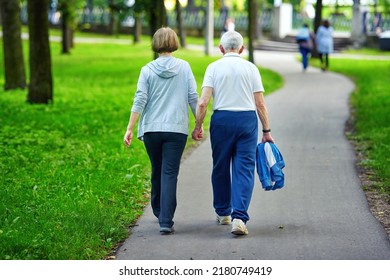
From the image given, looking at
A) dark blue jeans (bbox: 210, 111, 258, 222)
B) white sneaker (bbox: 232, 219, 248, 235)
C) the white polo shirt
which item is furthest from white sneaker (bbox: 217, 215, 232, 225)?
the white polo shirt

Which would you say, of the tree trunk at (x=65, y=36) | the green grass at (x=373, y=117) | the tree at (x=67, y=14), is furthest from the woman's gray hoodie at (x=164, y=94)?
the tree trunk at (x=65, y=36)

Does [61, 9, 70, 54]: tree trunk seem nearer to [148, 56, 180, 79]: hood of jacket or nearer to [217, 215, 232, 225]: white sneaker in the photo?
[217, 215, 232, 225]: white sneaker

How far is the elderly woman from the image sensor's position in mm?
8578

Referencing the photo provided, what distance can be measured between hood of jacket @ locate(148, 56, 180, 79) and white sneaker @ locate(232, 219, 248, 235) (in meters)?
1.36

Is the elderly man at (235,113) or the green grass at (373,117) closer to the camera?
the elderly man at (235,113)

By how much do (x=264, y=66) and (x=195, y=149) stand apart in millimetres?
20780

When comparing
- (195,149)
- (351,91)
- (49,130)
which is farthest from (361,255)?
(351,91)

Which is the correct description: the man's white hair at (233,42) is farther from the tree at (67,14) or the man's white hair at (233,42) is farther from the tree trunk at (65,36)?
the tree trunk at (65,36)

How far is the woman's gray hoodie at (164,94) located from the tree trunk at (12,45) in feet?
53.6

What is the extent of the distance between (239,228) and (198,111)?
3.46 feet

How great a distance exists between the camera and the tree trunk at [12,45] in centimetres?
2444

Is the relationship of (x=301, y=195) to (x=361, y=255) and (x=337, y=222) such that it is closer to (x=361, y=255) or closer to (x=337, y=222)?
(x=337, y=222)

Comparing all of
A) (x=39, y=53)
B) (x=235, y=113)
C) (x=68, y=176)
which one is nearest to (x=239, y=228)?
(x=235, y=113)
